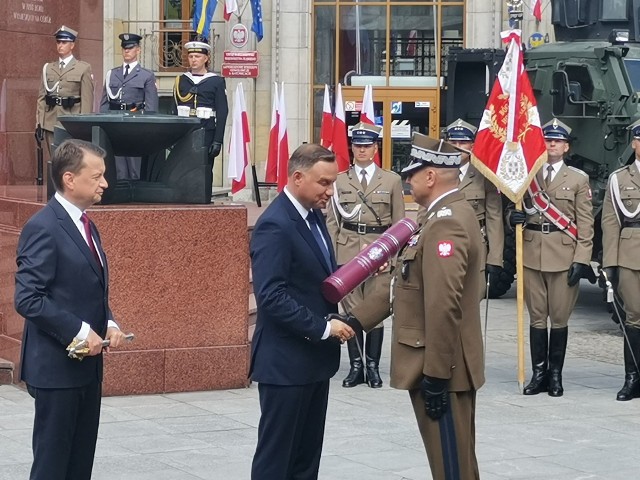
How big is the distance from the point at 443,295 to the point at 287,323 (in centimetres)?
68

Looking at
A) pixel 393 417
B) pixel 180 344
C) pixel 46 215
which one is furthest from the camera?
pixel 180 344

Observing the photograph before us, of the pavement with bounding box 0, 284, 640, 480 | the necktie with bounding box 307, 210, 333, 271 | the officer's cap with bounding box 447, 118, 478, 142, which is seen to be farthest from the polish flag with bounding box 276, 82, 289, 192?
the necktie with bounding box 307, 210, 333, 271

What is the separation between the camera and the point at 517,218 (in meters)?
10.3

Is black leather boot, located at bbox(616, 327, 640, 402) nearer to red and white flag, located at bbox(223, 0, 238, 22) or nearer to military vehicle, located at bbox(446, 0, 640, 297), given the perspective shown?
military vehicle, located at bbox(446, 0, 640, 297)

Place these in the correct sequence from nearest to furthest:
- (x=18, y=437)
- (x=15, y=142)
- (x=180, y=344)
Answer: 1. (x=18, y=437)
2. (x=180, y=344)
3. (x=15, y=142)

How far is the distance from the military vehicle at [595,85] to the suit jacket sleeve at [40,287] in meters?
8.48

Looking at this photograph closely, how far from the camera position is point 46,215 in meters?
5.76

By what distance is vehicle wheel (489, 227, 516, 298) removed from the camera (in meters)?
14.7

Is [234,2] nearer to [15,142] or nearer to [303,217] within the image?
[15,142]

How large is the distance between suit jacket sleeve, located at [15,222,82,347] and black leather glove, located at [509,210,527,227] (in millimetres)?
5237

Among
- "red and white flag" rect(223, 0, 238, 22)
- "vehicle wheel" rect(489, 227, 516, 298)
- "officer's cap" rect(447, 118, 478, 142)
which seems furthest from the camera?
"red and white flag" rect(223, 0, 238, 22)

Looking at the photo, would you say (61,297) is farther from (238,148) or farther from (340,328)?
(238,148)

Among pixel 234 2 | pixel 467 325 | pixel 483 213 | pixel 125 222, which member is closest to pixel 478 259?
pixel 467 325

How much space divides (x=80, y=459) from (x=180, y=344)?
3795 millimetres
